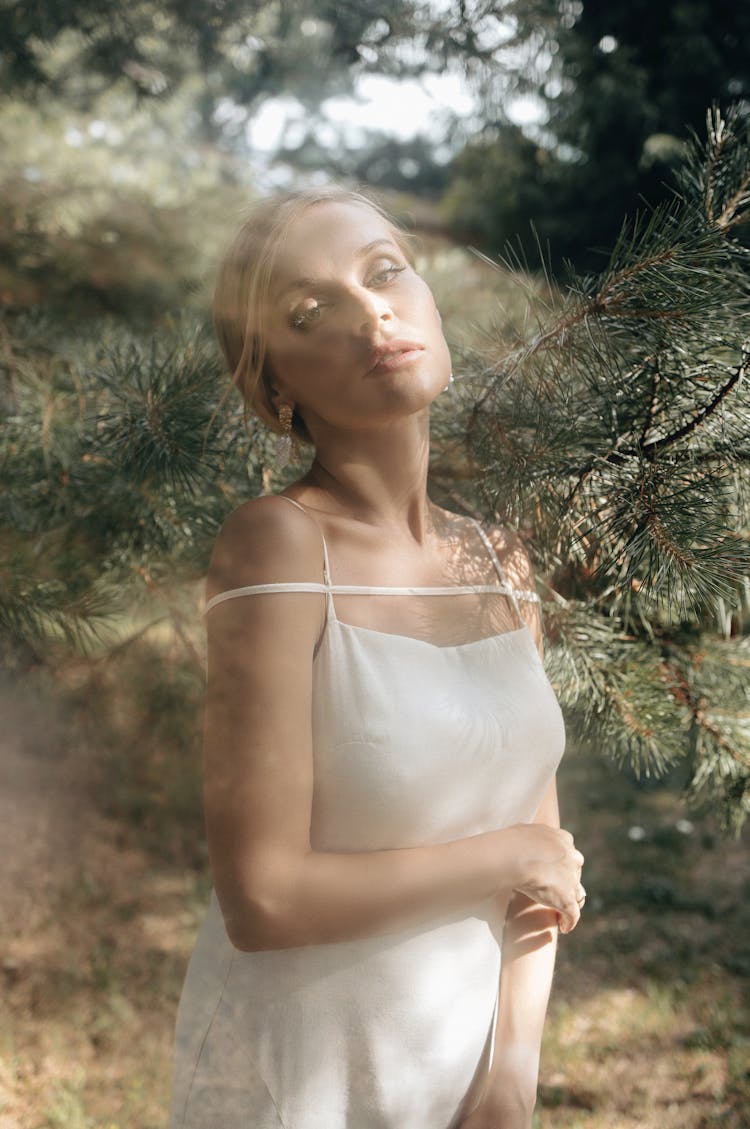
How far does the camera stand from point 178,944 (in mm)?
1635

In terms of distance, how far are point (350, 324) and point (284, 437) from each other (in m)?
0.16

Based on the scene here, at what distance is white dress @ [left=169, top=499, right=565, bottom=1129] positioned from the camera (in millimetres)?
658

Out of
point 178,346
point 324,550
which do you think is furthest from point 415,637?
point 178,346

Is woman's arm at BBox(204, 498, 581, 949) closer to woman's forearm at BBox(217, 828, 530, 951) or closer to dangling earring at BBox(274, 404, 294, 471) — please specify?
woman's forearm at BBox(217, 828, 530, 951)

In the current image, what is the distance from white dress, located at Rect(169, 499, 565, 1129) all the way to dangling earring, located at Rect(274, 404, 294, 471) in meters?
0.17

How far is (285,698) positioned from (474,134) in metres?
0.89

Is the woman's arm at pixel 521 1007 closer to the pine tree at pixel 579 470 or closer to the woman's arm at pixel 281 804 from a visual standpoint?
the woman's arm at pixel 281 804

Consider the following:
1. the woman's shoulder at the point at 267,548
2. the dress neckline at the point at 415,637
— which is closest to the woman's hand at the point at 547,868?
the dress neckline at the point at 415,637

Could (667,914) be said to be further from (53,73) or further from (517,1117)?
(53,73)

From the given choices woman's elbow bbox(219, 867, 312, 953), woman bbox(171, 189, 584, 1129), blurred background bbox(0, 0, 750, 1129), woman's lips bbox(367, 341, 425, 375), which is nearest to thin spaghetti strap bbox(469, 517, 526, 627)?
woman bbox(171, 189, 584, 1129)

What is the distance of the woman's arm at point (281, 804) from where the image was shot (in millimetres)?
616

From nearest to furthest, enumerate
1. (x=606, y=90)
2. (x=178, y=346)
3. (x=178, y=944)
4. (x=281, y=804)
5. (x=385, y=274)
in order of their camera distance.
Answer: (x=281, y=804) → (x=385, y=274) → (x=178, y=346) → (x=606, y=90) → (x=178, y=944)

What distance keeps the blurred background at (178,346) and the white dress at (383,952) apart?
0.26 metres

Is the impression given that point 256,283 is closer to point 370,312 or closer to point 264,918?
point 370,312
